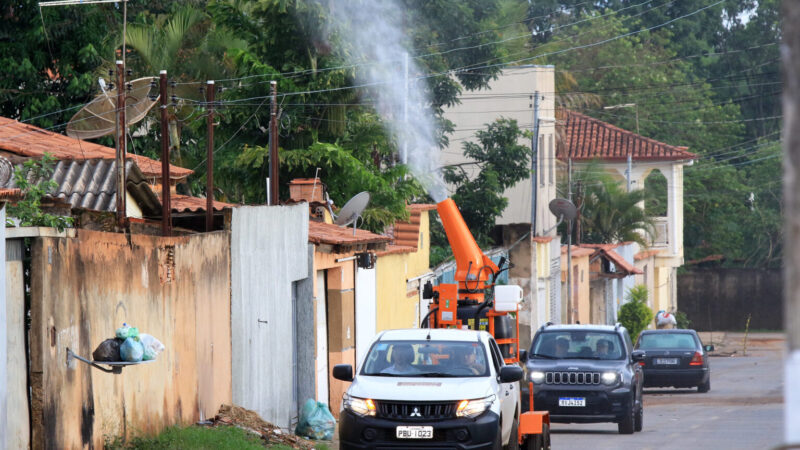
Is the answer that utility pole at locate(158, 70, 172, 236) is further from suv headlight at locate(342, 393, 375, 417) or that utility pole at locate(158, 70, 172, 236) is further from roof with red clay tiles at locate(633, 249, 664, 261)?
roof with red clay tiles at locate(633, 249, 664, 261)

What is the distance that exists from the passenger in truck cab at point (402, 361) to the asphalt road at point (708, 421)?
14.3ft

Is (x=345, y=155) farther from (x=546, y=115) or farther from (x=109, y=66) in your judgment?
(x=546, y=115)

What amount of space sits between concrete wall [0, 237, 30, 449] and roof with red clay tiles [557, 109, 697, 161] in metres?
45.4

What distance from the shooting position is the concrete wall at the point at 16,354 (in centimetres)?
1030

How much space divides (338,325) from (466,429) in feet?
26.3

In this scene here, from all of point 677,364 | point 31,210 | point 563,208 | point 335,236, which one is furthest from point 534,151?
point 31,210

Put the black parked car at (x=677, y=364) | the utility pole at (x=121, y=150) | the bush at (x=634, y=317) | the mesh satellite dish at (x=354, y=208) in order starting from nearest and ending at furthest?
the utility pole at (x=121, y=150) → the mesh satellite dish at (x=354, y=208) → the black parked car at (x=677, y=364) → the bush at (x=634, y=317)

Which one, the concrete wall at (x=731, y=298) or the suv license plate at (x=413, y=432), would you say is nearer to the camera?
the suv license plate at (x=413, y=432)

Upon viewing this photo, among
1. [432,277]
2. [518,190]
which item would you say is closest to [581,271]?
[518,190]

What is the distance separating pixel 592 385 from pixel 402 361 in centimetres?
649

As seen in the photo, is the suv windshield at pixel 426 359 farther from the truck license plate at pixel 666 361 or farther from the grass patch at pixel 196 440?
the truck license plate at pixel 666 361

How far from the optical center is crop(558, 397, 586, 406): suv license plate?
20.0 metres

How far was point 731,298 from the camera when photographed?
6469 cm

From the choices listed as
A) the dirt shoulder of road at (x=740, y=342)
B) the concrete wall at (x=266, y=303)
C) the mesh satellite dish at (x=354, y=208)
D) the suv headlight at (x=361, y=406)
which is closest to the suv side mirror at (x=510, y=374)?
the suv headlight at (x=361, y=406)
